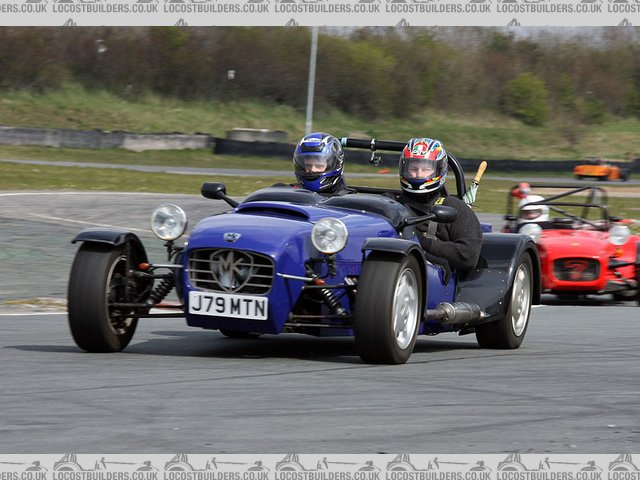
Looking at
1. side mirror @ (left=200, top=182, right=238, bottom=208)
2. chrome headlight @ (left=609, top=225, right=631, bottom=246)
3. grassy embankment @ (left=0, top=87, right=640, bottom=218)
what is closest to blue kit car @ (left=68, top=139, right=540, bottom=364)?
side mirror @ (left=200, top=182, right=238, bottom=208)

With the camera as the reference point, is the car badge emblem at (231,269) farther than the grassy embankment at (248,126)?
No

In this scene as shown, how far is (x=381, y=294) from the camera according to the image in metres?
7.57

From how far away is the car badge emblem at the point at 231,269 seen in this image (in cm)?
782

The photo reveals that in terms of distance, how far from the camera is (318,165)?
9812mm

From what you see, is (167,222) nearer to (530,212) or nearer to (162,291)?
(162,291)

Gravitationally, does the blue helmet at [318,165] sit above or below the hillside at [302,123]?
above

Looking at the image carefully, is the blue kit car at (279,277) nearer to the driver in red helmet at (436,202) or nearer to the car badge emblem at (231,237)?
the car badge emblem at (231,237)

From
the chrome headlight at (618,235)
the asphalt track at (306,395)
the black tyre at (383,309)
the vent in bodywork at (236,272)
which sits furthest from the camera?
the chrome headlight at (618,235)

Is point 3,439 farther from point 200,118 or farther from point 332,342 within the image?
point 200,118

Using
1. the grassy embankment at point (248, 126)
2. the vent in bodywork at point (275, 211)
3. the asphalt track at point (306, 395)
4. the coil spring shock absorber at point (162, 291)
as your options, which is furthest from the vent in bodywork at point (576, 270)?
the grassy embankment at point (248, 126)

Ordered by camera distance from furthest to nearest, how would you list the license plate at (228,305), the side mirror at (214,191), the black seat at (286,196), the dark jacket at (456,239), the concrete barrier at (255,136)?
1. the concrete barrier at (255,136)
2. the side mirror at (214,191)
3. the dark jacket at (456,239)
4. the black seat at (286,196)
5. the license plate at (228,305)

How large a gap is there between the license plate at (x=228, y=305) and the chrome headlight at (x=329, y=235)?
0.48 metres

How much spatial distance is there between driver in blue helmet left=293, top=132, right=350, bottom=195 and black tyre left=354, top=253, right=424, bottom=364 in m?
2.00

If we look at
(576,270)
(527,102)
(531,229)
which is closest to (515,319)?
(576,270)
